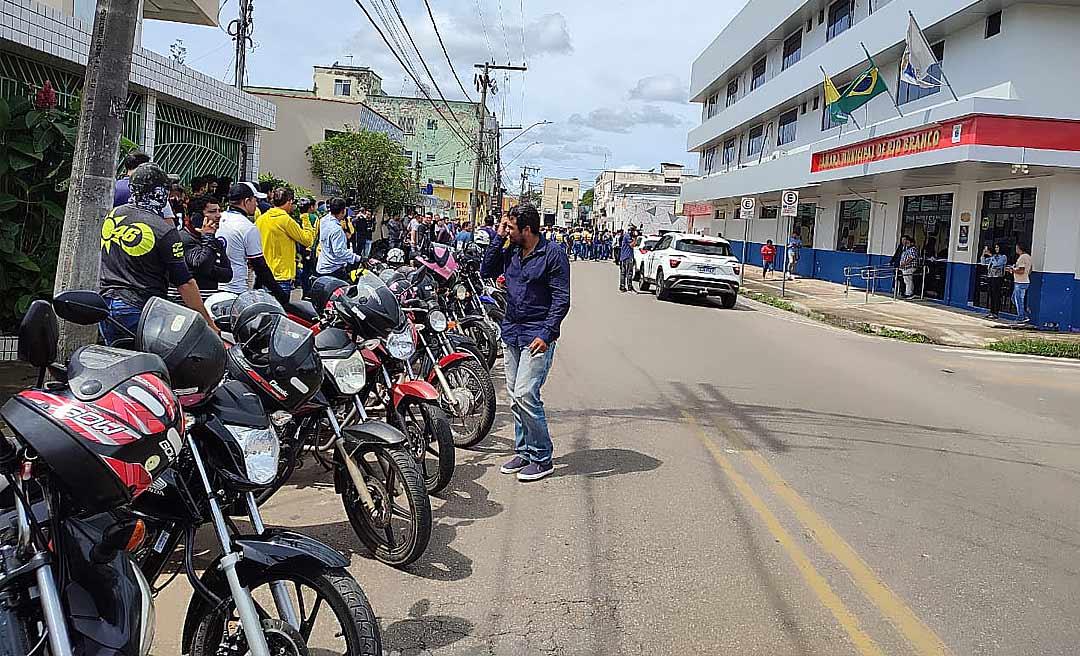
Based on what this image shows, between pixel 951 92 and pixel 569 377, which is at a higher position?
pixel 951 92

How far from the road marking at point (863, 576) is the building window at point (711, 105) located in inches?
2018

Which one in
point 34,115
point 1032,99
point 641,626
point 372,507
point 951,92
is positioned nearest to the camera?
point 641,626

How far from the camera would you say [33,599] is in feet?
8.66

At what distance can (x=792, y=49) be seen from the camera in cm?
4050

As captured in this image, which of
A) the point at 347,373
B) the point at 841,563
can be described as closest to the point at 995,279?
the point at 841,563

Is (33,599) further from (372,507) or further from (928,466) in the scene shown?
(928,466)

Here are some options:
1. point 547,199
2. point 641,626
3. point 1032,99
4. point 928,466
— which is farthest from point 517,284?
point 547,199

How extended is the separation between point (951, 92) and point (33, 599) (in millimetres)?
24518

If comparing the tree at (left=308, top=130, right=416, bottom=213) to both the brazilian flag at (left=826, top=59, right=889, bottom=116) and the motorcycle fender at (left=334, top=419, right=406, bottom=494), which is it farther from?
the motorcycle fender at (left=334, top=419, right=406, bottom=494)

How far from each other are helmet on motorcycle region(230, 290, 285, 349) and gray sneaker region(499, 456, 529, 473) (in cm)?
240

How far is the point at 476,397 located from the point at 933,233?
72.4 ft

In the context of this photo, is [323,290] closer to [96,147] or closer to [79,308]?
[96,147]

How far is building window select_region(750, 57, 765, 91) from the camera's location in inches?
1785

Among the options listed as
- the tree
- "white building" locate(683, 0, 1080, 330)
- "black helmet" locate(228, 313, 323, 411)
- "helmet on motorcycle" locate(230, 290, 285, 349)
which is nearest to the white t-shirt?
"helmet on motorcycle" locate(230, 290, 285, 349)
